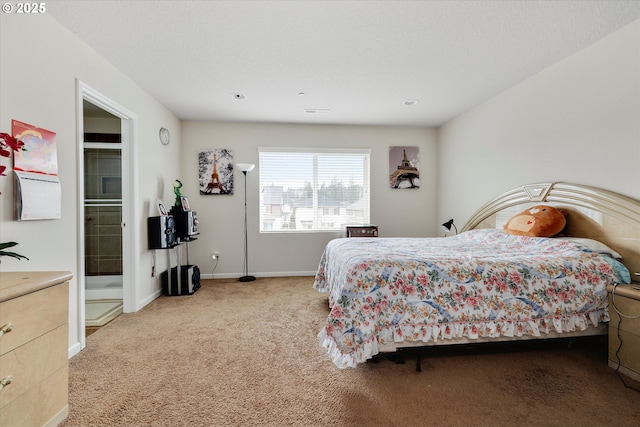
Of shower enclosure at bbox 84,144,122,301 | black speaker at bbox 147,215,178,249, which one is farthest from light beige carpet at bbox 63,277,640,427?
shower enclosure at bbox 84,144,122,301

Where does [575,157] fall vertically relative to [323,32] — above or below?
below

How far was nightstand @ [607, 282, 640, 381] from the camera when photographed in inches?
76.8

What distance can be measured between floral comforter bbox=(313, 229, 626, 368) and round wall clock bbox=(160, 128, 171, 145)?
3193mm

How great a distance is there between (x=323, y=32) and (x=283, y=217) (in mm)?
3110

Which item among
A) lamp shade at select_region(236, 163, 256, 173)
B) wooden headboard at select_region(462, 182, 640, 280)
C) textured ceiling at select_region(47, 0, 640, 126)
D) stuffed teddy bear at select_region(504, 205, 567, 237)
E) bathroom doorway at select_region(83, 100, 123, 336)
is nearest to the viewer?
→ textured ceiling at select_region(47, 0, 640, 126)

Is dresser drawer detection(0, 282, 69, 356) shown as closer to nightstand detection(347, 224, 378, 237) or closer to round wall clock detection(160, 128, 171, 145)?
round wall clock detection(160, 128, 171, 145)

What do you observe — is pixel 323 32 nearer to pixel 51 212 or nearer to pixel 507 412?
pixel 51 212

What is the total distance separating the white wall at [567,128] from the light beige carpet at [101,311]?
4552 mm

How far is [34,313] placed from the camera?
1407 mm

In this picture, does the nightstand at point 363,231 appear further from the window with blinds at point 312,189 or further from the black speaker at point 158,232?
the black speaker at point 158,232

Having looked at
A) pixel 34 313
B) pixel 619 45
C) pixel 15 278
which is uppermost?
pixel 619 45

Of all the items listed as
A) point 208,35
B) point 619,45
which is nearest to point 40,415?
point 208,35

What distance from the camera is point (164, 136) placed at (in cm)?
412

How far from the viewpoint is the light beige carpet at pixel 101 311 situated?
310cm
